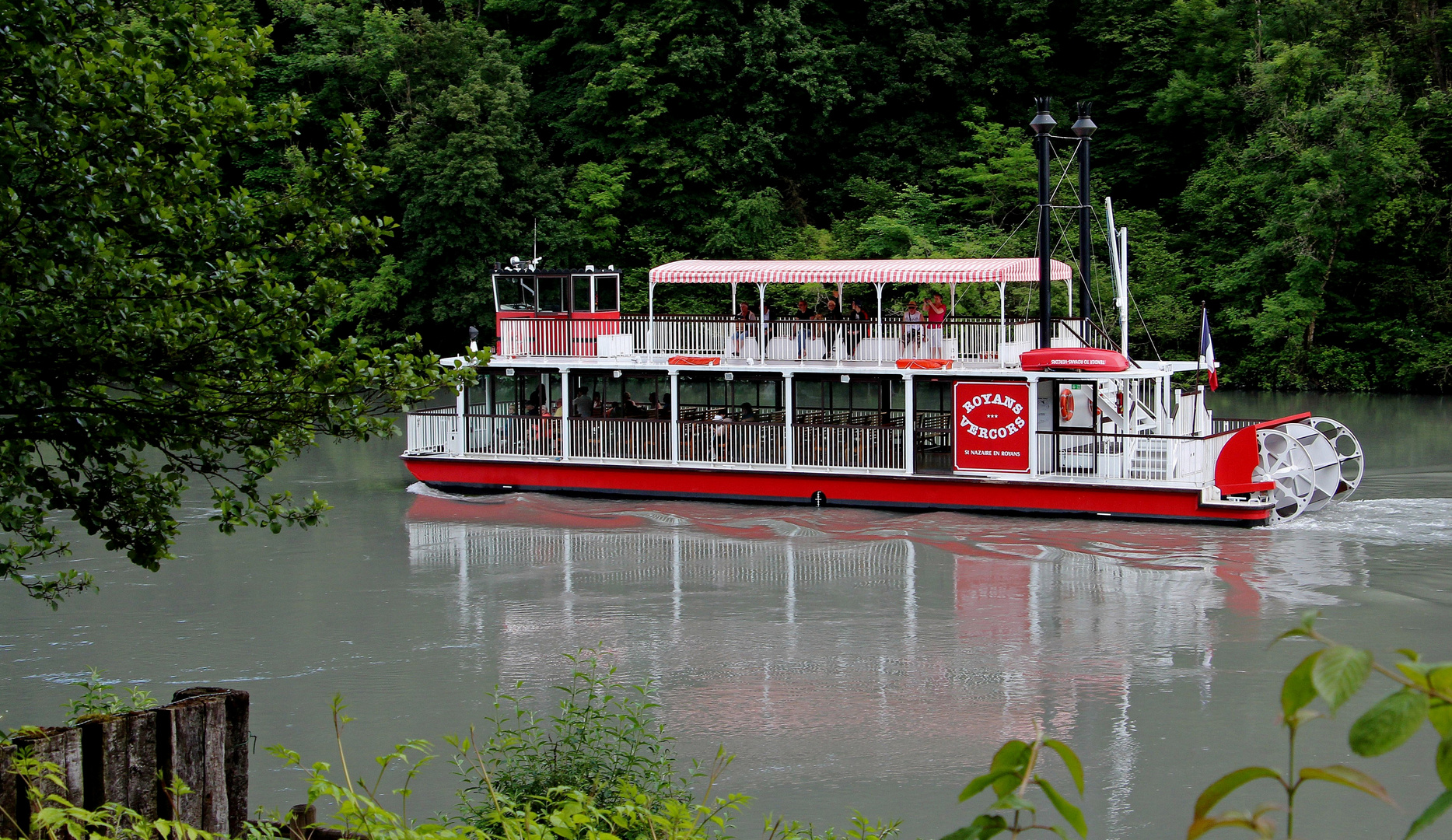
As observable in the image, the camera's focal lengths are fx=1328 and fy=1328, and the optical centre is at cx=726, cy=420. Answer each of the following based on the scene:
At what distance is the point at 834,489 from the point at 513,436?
578 centimetres

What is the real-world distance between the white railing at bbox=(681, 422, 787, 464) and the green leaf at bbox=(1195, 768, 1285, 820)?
63.3 feet

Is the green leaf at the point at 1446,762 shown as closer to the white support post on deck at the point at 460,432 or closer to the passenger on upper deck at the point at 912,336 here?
the passenger on upper deck at the point at 912,336

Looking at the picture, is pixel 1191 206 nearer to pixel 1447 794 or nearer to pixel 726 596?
pixel 726 596

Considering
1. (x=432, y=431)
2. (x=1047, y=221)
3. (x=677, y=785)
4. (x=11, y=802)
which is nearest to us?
(x=11, y=802)

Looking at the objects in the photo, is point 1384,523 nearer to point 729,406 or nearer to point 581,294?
point 729,406

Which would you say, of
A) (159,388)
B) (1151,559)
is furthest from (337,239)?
(1151,559)

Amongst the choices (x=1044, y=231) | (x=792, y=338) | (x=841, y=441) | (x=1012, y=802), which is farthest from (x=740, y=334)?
(x=1012, y=802)

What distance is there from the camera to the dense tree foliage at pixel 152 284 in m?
6.21

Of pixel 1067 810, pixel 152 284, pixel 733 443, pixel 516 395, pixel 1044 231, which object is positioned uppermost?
pixel 1044 231

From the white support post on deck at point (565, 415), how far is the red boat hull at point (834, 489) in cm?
33

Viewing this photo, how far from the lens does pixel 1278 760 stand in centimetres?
970

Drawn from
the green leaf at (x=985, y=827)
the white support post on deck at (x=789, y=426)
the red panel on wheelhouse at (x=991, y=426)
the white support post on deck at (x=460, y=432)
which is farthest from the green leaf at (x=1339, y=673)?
the white support post on deck at (x=460, y=432)

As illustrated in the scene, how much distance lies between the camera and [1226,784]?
1.68 metres

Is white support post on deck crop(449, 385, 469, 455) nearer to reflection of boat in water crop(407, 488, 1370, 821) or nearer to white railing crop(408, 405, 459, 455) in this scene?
white railing crop(408, 405, 459, 455)
